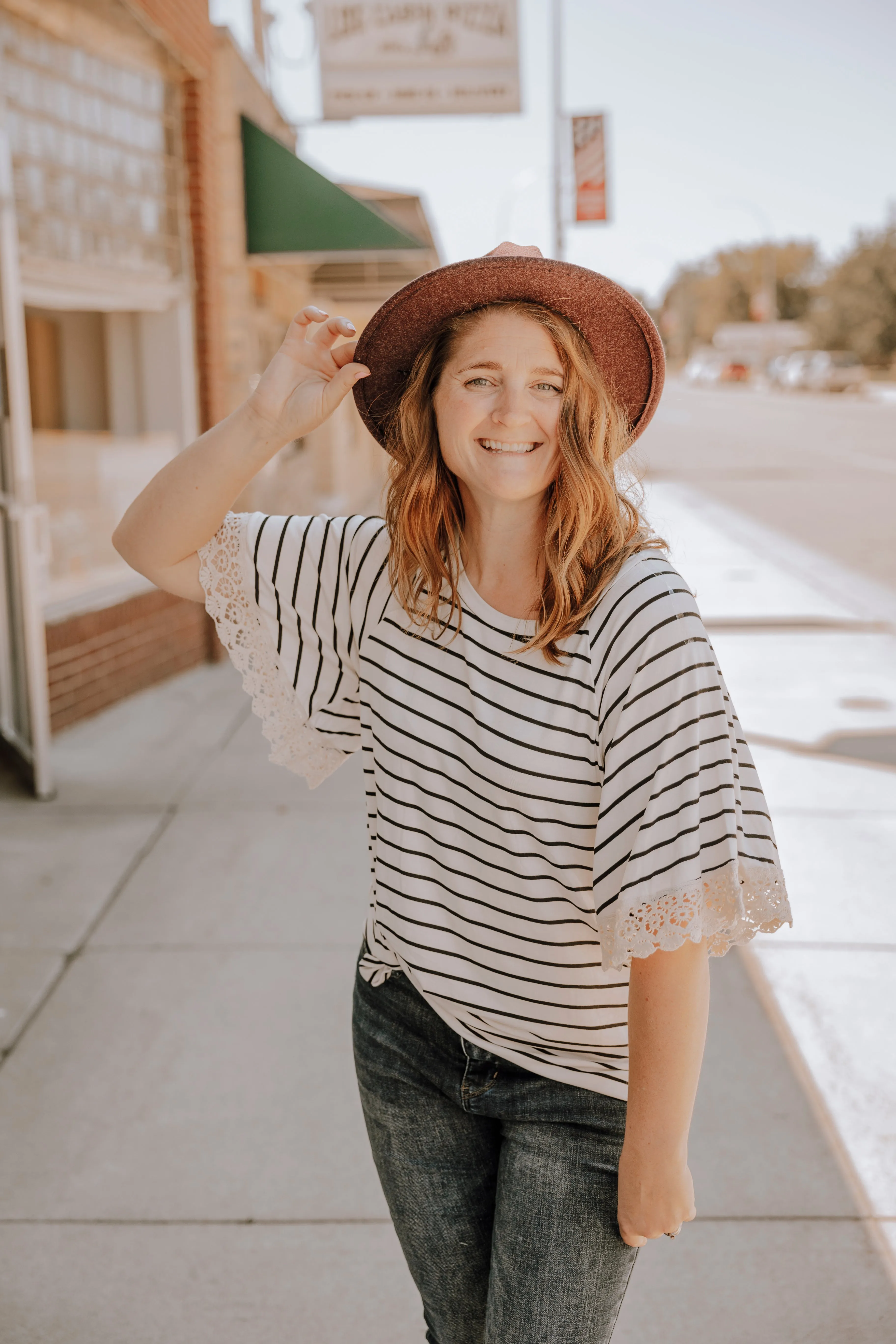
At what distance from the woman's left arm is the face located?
62cm

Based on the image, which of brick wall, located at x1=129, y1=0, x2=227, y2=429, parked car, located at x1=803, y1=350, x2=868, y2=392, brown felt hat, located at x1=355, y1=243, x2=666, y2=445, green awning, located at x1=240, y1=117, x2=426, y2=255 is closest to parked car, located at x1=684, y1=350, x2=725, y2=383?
parked car, located at x1=803, y1=350, x2=868, y2=392

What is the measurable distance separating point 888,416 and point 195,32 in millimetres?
31270

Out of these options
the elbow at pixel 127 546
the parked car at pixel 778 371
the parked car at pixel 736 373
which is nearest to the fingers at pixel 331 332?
the elbow at pixel 127 546

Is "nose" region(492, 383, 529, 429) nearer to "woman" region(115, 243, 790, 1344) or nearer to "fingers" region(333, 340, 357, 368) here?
"woman" region(115, 243, 790, 1344)

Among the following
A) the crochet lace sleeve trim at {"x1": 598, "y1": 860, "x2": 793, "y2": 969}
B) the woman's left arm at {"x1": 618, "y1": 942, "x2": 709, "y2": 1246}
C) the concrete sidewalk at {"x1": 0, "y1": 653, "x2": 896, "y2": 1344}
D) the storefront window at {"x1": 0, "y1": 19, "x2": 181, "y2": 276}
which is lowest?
the concrete sidewalk at {"x1": 0, "y1": 653, "x2": 896, "y2": 1344}

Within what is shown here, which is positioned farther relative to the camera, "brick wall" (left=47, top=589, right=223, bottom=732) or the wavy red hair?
"brick wall" (left=47, top=589, right=223, bottom=732)

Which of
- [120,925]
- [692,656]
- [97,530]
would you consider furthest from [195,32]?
[692,656]

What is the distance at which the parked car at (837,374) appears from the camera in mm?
52375

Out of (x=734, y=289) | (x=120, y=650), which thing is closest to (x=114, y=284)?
(x=120, y=650)

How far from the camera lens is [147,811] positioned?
510cm

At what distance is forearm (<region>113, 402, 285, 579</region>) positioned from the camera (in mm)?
1670

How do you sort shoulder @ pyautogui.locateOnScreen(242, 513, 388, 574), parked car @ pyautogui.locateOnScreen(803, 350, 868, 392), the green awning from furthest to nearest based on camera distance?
parked car @ pyautogui.locateOnScreen(803, 350, 868, 392)
the green awning
shoulder @ pyautogui.locateOnScreen(242, 513, 388, 574)

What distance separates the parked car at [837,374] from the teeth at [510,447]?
54.8 meters

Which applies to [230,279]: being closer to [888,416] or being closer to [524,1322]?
[524,1322]
